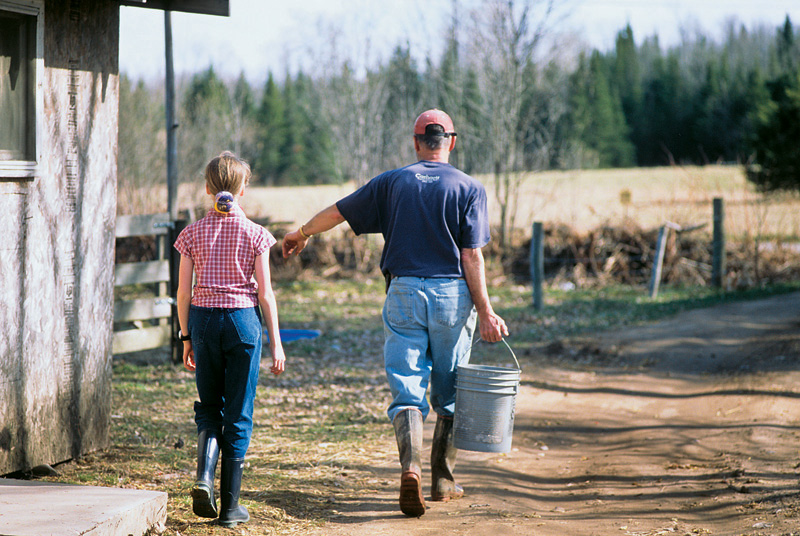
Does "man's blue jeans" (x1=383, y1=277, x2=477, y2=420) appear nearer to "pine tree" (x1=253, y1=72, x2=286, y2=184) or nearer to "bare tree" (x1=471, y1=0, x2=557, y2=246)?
"bare tree" (x1=471, y1=0, x2=557, y2=246)

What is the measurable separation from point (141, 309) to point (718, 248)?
9.68 meters

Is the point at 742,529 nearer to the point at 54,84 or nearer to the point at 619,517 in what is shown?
the point at 619,517

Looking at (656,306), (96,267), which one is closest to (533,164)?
(656,306)

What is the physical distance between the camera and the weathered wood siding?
14.1 ft

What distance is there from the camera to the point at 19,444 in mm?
4363

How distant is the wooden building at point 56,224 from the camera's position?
4281 millimetres

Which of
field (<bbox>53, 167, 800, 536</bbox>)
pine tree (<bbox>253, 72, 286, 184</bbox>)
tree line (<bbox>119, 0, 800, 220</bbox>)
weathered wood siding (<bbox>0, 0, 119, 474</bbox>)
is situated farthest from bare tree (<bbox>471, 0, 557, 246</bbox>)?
pine tree (<bbox>253, 72, 286, 184</bbox>)

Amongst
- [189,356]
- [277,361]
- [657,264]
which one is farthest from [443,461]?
[657,264]

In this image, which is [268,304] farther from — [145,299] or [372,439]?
[145,299]

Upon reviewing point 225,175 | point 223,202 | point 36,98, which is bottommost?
point 223,202

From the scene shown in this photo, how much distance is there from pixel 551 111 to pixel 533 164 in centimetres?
262

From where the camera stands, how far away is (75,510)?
3.21m

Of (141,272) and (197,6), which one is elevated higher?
(197,6)

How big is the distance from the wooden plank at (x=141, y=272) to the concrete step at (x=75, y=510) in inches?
179
